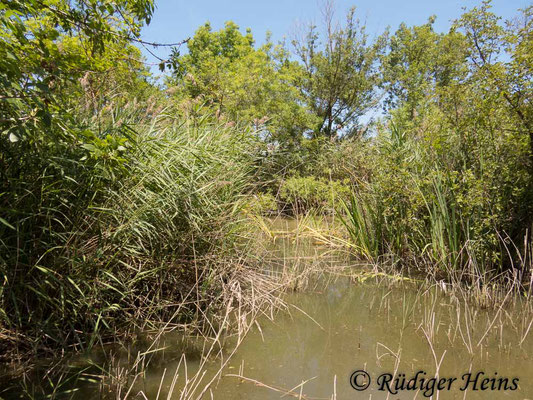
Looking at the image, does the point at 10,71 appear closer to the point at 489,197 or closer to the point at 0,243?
the point at 0,243

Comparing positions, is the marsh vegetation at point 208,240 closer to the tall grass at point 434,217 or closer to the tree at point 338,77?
the tall grass at point 434,217

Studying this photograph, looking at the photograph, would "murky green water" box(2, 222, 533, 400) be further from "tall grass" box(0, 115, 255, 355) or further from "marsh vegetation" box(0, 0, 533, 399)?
"tall grass" box(0, 115, 255, 355)

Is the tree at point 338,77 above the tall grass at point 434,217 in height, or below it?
above

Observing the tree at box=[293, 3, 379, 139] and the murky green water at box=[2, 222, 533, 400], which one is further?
the tree at box=[293, 3, 379, 139]

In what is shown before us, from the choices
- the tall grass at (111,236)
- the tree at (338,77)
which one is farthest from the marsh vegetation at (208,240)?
the tree at (338,77)

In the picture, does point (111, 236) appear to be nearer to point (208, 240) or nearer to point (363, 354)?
point (208, 240)

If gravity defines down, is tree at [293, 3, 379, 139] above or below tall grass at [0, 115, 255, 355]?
above

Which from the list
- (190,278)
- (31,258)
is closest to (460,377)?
(190,278)
